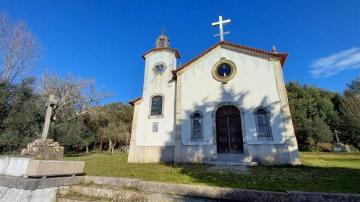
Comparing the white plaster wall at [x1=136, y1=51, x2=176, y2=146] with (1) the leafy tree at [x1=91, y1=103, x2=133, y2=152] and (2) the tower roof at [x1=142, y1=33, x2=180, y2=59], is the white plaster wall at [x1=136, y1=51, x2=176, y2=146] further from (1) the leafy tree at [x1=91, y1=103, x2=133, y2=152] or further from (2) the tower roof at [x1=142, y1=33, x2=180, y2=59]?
(1) the leafy tree at [x1=91, y1=103, x2=133, y2=152]

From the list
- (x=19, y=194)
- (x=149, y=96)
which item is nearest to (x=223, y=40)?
(x=149, y=96)

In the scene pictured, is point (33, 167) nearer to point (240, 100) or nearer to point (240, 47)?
point (240, 100)

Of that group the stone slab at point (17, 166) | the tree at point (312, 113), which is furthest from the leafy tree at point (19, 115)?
the tree at point (312, 113)

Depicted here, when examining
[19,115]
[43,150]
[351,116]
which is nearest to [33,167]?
[43,150]

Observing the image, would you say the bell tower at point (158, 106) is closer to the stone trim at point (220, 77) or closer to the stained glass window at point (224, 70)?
the stone trim at point (220, 77)

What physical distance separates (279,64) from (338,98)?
30.2 m

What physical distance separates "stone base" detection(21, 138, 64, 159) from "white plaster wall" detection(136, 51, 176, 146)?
793cm

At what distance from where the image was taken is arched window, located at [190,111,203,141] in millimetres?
12713

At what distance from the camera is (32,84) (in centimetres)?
1611

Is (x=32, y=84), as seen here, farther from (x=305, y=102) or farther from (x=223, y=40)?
(x=305, y=102)

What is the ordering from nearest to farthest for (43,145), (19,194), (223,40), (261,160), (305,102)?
(19,194), (43,145), (261,160), (223,40), (305,102)

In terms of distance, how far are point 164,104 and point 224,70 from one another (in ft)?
15.6

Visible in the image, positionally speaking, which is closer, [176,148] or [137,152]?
[176,148]

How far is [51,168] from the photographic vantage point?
4.55 meters
